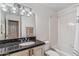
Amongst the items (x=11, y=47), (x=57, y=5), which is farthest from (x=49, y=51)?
(x=57, y=5)

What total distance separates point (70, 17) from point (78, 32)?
0.24 meters

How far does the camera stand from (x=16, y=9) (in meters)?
1.26

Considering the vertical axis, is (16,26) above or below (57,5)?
below

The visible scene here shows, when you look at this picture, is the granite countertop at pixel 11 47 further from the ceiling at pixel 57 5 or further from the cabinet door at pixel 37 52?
the ceiling at pixel 57 5

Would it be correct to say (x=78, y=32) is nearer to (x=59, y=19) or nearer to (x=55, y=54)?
(x=59, y=19)

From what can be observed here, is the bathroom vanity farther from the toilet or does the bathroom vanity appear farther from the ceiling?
the ceiling

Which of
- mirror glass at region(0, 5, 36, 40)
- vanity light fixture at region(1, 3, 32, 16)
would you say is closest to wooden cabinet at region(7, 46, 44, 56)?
mirror glass at region(0, 5, 36, 40)

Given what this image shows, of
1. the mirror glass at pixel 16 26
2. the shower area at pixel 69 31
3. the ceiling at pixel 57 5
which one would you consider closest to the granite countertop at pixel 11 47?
the mirror glass at pixel 16 26

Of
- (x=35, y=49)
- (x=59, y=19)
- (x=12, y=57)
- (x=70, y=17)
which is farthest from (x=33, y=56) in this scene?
(x=70, y=17)

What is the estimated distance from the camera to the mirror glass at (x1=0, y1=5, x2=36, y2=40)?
3.99 feet

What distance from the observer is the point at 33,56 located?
1293mm

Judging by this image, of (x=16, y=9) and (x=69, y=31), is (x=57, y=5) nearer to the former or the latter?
(x=69, y=31)

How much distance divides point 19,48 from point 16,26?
31cm

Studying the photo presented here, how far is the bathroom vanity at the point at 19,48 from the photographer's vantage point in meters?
1.17
